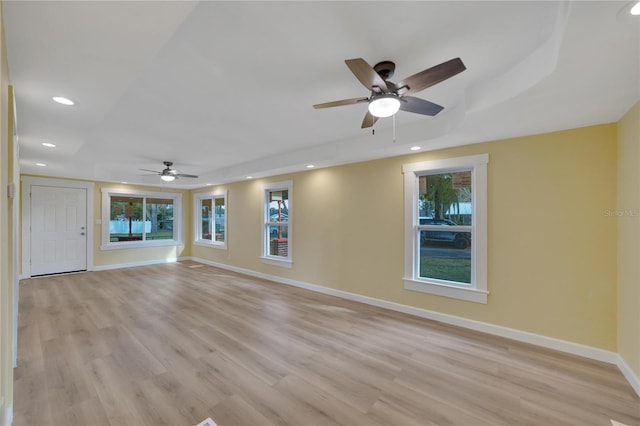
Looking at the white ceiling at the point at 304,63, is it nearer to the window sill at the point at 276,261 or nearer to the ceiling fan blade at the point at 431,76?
the ceiling fan blade at the point at 431,76

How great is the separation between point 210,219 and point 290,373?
21.6 ft

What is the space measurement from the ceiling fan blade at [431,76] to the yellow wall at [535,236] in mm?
1913

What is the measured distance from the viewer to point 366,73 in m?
1.73

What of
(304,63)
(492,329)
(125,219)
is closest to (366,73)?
(304,63)

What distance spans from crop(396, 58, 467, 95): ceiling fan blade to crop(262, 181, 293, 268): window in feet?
13.5

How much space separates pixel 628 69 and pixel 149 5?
2.72m

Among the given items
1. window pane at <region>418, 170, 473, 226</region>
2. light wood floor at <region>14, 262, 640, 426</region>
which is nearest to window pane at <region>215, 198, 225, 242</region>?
light wood floor at <region>14, 262, 640, 426</region>

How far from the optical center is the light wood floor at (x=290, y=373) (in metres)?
1.91

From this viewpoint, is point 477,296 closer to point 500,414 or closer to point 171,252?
point 500,414

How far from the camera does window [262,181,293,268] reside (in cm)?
592

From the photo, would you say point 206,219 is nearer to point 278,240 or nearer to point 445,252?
point 278,240

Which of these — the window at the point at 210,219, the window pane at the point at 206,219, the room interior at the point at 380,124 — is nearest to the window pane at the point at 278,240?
the room interior at the point at 380,124

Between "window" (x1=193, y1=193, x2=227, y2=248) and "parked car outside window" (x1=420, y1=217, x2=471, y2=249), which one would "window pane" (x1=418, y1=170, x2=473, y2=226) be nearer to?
"parked car outside window" (x1=420, y1=217, x2=471, y2=249)

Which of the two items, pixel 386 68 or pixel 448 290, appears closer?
pixel 386 68
